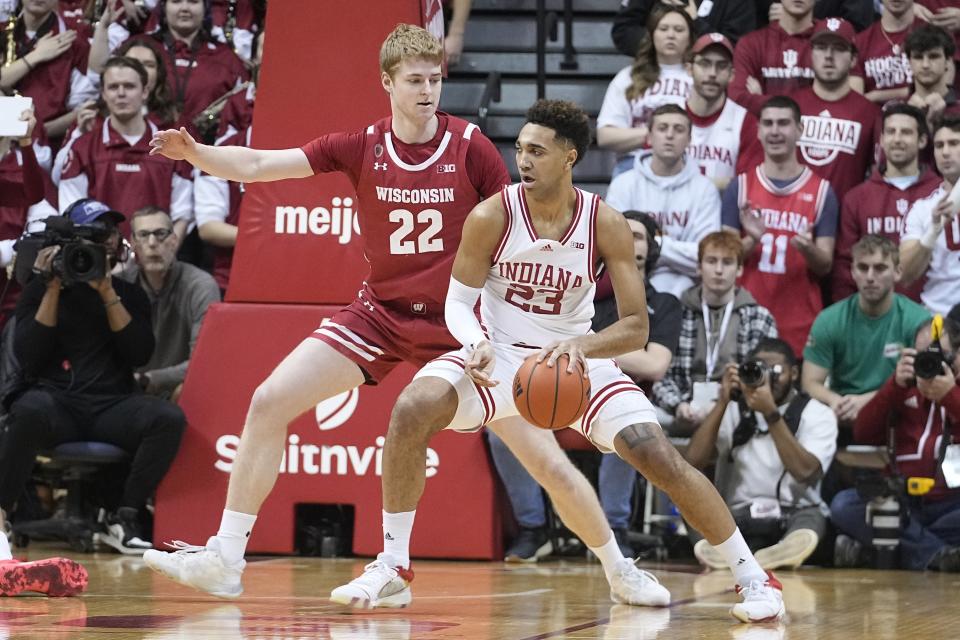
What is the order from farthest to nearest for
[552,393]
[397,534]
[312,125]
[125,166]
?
1. [125,166]
2. [312,125]
3. [397,534]
4. [552,393]

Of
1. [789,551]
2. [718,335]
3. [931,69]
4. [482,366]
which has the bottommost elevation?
[789,551]

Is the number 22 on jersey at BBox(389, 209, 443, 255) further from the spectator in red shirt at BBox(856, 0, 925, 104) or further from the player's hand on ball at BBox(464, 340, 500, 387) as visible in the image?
the spectator in red shirt at BBox(856, 0, 925, 104)

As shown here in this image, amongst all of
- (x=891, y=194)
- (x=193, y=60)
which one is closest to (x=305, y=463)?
(x=193, y=60)

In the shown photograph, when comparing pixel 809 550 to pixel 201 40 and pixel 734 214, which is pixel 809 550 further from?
pixel 201 40

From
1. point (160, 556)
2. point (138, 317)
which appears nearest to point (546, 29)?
point (138, 317)

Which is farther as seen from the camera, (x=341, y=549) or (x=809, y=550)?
(x=341, y=549)

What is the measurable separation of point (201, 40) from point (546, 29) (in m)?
2.55

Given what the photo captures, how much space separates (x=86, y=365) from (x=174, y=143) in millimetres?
2980

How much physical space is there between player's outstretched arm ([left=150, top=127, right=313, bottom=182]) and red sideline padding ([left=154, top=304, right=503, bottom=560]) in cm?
206

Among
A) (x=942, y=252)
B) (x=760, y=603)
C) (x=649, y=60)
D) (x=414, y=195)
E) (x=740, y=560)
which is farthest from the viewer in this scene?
(x=649, y=60)

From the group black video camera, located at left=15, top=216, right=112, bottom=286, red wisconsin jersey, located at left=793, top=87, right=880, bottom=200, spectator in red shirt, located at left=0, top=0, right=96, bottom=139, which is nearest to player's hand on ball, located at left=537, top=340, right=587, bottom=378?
black video camera, located at left=15, top=216, right=112, bottom=286

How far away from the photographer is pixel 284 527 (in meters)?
7.81

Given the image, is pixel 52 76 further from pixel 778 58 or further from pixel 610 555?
pixel 610 555

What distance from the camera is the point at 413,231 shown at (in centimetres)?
579
